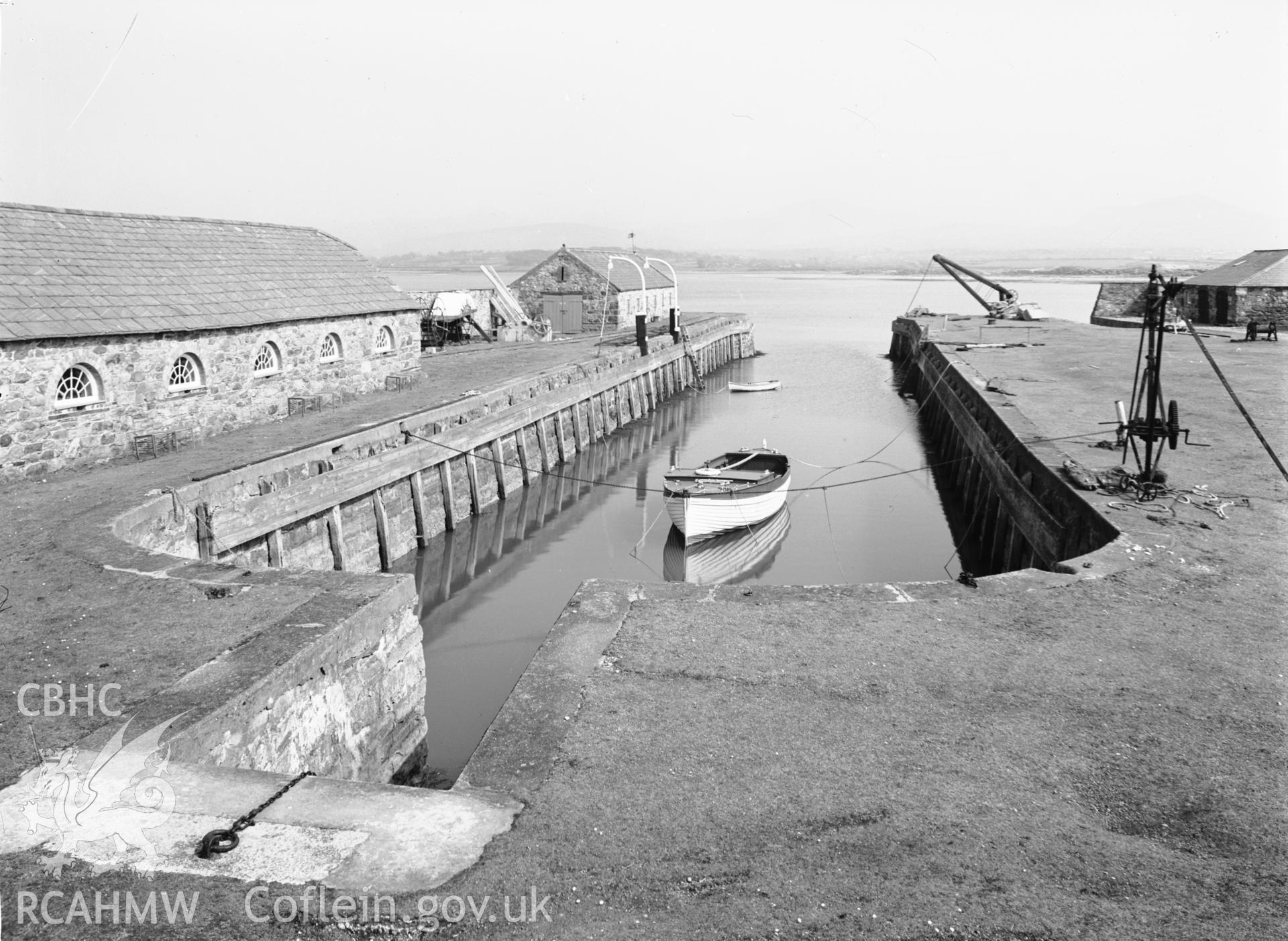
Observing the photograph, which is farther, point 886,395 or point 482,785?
point 886,395

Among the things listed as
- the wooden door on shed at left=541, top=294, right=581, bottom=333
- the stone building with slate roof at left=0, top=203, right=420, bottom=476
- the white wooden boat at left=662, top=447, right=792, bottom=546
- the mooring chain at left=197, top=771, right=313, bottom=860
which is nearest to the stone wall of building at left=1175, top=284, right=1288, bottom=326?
the wooden door on shed at left=541, top=294, right=581, bottom=333

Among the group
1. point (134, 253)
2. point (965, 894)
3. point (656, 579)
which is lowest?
point (656, 579)

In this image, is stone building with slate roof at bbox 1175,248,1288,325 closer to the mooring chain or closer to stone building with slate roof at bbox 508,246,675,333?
stone building with slate roof at bbox 508,246,675,333

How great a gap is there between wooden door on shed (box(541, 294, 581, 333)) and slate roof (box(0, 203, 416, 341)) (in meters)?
21.7

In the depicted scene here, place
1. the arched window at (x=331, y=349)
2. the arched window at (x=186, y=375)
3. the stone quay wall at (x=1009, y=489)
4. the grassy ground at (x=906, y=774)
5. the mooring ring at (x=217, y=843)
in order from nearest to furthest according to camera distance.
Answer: the grassy ground at (x=906, y=774) → the mooring ring at (x=217, y=843) → the stone quay wall at (x=1009, y=489) → the arched window at (x=186, y=375) → the arched window at (x=331, y=349)

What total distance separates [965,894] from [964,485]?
1864 cm

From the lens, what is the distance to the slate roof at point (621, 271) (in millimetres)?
48250

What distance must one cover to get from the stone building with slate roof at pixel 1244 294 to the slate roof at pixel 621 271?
1020 inches

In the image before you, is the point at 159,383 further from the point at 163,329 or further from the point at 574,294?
→ the point at 574,294

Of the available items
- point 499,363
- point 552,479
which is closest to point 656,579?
point 552,479

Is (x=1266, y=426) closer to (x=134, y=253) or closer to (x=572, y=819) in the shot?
(x=572, y=819)

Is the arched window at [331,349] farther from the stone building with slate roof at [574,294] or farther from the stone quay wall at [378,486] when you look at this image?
the stone building with slate roof at [574,294]

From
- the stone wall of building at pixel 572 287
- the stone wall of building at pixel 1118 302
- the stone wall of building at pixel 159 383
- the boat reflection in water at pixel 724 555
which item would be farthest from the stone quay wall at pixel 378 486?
the stone wall of building at pixel 1118 302

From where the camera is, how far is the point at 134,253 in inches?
766
